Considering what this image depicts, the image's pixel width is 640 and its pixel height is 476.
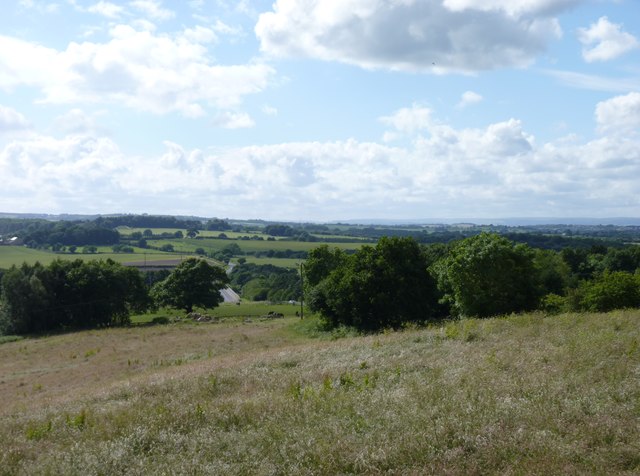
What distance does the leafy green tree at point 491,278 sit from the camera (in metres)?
38.5

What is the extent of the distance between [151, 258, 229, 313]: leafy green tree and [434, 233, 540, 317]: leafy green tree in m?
45.6

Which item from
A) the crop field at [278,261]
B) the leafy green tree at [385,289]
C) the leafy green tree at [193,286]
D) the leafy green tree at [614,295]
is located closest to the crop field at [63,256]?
the crop field at [278,261]

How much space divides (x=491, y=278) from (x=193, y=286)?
49627 mm

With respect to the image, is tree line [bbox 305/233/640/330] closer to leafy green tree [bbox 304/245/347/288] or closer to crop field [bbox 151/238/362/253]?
leafy green tree [bbox 304/245/347/288]

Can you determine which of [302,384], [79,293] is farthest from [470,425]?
[79,293]

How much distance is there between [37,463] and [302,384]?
7172 mm

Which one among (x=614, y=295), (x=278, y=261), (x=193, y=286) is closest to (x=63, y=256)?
(x=278, y=261)

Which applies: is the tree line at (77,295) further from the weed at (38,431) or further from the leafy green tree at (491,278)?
the weed at (38,431)

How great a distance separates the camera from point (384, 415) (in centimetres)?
1053

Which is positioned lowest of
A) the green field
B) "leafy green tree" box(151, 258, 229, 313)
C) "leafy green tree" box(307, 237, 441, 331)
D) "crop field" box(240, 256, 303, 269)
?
the green field

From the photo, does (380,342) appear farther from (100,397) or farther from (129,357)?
(129,357)

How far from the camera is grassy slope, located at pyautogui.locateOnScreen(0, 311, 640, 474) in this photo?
28.0ft

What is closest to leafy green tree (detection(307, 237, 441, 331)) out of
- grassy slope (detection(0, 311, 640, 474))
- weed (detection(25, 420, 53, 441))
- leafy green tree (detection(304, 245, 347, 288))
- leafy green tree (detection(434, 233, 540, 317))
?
leafy green tree (detection(434, 233, 540, 317))

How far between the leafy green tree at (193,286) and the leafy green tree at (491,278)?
45625 mm
